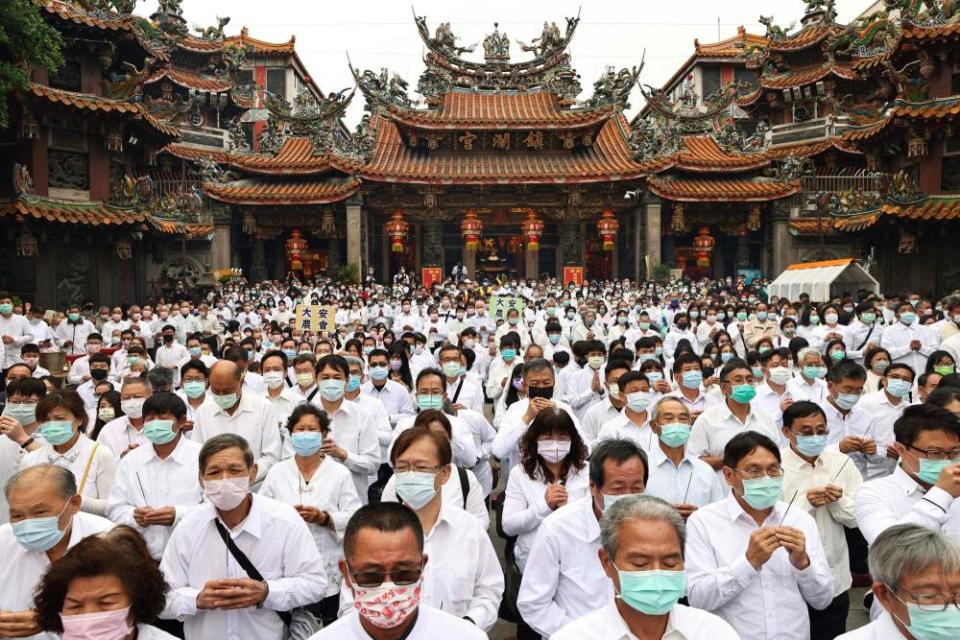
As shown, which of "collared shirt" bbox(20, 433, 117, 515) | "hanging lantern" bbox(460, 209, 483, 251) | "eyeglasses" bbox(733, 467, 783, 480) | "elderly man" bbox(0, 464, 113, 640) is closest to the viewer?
"elderly man" bbox(0, 464, 113, 640)

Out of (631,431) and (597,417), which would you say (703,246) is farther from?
(631,431)

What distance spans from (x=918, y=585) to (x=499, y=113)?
3072 centimetres

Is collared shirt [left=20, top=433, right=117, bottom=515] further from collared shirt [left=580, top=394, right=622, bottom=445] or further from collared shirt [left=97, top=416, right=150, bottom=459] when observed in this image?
collared shirt [left=580, top=394, right=622, bottom=445]

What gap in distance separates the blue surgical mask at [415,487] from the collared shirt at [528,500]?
724 millimetres

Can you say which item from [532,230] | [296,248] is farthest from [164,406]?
[296,248]

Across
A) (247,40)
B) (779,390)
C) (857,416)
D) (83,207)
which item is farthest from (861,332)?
(247,40)

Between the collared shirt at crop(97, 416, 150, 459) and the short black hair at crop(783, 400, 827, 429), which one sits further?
the collared shirt at crop(97, 416, 150, 459)

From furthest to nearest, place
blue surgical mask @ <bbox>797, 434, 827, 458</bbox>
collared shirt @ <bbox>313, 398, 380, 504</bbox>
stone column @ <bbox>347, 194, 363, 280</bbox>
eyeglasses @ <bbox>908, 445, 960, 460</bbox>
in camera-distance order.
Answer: stone column @ <bbox>347, 194, 363, 280</bbox>
collared shirt @ <bbox>313, 398, 380, 504</bbox>
blue surgical mask @ <bbox>797, 434, 827, 458</bbox>
eyeglasses @ <bbox>908, 445, 960, 460</bbox>

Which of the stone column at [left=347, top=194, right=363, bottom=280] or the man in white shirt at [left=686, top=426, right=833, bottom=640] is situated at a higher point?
the stone column at [left=347, top=194, right=363, bottom=280]

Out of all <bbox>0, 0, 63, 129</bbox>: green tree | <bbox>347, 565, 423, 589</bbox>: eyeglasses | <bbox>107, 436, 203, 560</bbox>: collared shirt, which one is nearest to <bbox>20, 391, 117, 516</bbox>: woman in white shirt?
<bbox>107, 436, 203, 560</bbox>: collared shirt

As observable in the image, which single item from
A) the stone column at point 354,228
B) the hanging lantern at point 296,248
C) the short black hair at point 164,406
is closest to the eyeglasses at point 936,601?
the short black hair at point 164,406

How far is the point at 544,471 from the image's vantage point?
14.3 ft

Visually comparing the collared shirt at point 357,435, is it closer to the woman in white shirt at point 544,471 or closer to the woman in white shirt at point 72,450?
the woman in white shirt at point 72,450

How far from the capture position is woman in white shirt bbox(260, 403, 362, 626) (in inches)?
175
